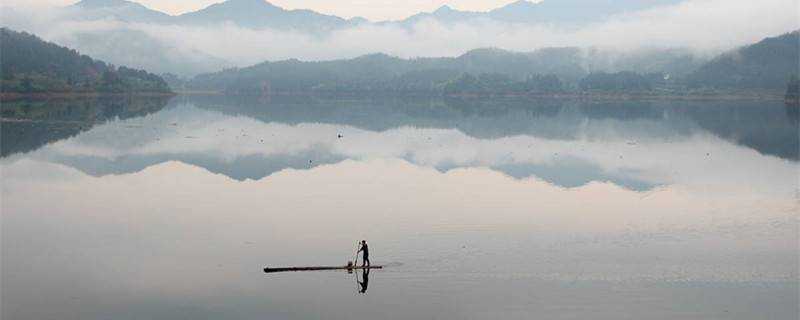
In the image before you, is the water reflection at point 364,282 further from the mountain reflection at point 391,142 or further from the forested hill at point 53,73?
the forested hill at point 53,73

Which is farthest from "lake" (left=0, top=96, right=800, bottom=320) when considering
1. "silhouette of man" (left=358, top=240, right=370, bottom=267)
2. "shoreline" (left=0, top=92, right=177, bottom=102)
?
"shoreline" (left=0, top=92, right=177, bottom=102)

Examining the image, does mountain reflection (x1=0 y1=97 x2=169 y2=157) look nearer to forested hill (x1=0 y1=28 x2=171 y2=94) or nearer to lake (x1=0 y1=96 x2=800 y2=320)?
lake (x1=0 y1=96 x2=800 y2=320)

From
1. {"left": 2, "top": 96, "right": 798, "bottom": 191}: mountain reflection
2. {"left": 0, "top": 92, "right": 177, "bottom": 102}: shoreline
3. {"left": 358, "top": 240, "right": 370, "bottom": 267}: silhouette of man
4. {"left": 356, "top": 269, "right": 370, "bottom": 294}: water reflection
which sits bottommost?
{"left": 356, "top": 269, "right": 370, "bottom": 294}: water reflection

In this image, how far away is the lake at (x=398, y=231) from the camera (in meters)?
20.1

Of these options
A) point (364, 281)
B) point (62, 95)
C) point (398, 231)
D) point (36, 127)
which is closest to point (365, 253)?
point (364, 281)

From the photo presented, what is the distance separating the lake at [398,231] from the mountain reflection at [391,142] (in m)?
0.50

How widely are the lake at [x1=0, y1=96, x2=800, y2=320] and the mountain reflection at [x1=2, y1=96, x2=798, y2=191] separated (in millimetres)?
495

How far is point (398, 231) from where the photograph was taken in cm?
2816

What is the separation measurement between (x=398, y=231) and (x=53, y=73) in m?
138

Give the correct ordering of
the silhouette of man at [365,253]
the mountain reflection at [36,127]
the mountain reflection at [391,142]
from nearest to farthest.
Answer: the silhouette of man at [365,253] < the mountain reflection at [391,142] < the mountain reflection at [36,127]

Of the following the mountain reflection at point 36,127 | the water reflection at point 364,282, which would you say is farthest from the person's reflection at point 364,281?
the mountain reflection at point 36,127

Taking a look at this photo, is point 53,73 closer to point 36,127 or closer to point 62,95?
point 62,95

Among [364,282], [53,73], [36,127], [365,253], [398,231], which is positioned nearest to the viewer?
[364,282]

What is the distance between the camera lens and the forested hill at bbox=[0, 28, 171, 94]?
134m
